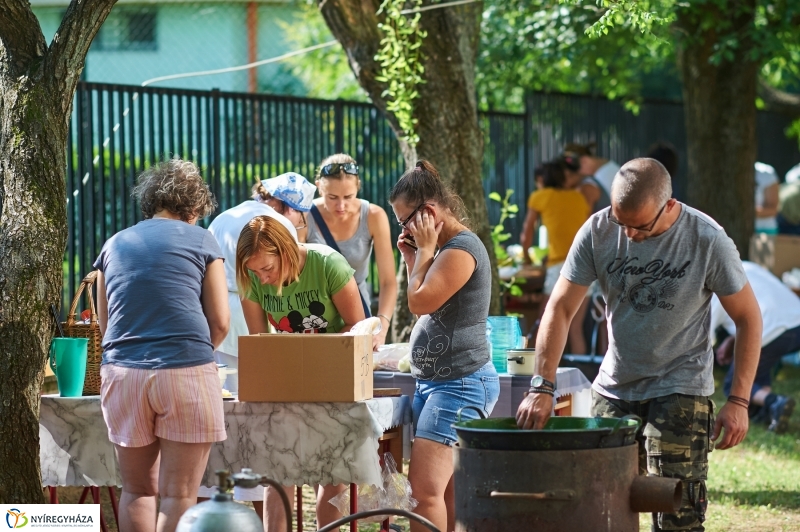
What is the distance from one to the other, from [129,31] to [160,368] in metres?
16.3

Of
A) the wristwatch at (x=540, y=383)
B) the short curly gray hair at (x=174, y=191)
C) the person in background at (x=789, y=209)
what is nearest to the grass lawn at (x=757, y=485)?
the wristwatch at (x=540, y=383)

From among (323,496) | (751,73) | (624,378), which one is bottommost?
(323,496)

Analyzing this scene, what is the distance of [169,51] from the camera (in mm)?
18797

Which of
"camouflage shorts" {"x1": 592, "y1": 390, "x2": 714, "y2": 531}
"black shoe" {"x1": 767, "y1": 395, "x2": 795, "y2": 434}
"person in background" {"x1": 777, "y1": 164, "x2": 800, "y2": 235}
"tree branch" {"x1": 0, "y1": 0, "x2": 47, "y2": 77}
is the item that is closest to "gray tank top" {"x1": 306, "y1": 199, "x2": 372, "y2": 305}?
"tree branch" {"x1": 0, "y1": 0, "x2": 47, "y2": 77}

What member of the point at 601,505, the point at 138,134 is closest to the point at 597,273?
the point at 601,505

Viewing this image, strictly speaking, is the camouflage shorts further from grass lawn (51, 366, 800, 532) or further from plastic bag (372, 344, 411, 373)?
grass lawn (51, 366, 800, 532)

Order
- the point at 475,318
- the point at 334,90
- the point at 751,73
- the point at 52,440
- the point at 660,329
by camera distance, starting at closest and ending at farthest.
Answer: the point at 660,329 < the point at 475,318 < the point at 52,440 < the point at 751,73 < the point at 334,90

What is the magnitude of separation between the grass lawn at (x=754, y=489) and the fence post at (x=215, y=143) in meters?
2.92

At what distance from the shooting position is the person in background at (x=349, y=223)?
5.76 metres

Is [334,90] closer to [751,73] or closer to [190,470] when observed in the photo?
[751,73]

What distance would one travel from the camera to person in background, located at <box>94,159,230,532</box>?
3.95 meters

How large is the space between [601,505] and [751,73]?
30.9 ft

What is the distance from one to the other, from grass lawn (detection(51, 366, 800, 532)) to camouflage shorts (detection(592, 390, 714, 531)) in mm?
1949

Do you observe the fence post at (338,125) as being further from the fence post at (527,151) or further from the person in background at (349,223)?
the person in background at (349,223)
